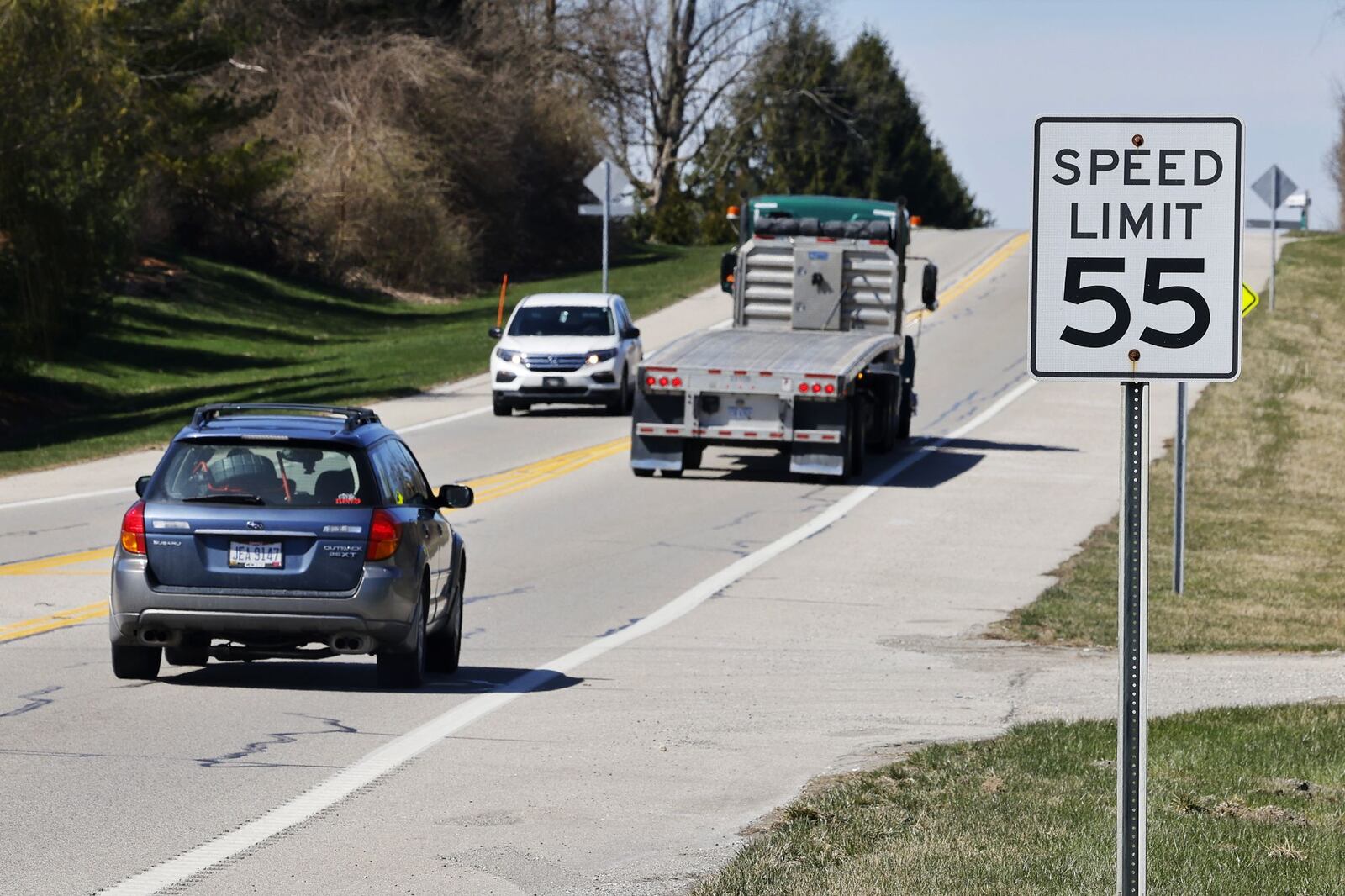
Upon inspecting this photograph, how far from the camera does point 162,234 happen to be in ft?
172

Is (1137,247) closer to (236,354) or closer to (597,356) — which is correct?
(597,356)

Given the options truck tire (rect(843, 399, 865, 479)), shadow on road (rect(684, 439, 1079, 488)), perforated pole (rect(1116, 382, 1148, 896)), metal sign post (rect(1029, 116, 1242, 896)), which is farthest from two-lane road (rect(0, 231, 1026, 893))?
shadow on road (rect(684, 439, 1079, 488))

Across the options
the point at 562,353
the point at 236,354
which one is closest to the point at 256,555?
the point at 562,353

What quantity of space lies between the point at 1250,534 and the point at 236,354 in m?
24.8

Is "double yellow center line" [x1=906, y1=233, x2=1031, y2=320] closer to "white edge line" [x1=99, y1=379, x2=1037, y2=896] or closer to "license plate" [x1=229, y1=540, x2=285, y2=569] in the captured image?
"white edge line" [x1=99, y1=379, x2=1037, y2=896]

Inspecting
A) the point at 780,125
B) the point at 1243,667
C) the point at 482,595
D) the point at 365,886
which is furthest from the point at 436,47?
A: the point at 365,886

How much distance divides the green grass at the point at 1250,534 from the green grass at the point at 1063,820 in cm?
471

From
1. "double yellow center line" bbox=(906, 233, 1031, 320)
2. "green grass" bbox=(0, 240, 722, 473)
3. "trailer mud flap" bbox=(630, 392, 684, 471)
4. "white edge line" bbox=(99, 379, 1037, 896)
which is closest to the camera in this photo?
"white edge line" bbox=(99, 379, 1037, 896)

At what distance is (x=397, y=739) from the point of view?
10.3 m

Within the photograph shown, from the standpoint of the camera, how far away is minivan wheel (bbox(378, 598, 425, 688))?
1166 cm

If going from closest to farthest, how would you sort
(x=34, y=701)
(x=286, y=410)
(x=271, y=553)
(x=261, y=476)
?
(x=34, y=701)
(x=271, y=553)
(x=261, y=476)
(x=286, y=410)

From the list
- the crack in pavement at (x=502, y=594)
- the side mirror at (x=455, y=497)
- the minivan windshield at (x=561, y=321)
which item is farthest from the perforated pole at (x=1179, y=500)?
the minivan windshield at (x=561, y=321)

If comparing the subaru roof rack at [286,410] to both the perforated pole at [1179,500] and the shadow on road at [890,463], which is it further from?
the shadow on road at [890,463]

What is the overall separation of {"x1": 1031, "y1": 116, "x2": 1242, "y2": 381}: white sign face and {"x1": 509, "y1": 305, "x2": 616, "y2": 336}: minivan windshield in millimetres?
25758
